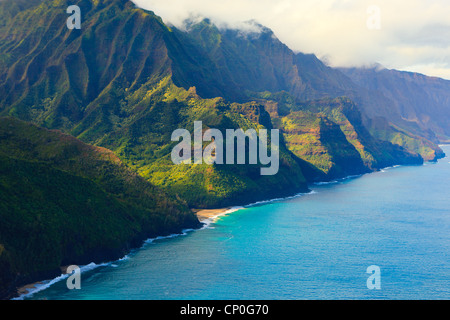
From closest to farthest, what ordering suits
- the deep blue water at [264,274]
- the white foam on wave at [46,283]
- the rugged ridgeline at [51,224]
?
1. the white foam on wave at [46,283]
2. the deep blue water at [264,274]
3. the rugged ridgeline at [51,224]

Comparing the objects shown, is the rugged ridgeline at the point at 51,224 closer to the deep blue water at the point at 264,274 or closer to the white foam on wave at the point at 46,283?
the white foam on wave at the point at 46,283

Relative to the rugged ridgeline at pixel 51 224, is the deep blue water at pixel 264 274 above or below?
below

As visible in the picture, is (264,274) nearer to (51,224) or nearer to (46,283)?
(46,283)

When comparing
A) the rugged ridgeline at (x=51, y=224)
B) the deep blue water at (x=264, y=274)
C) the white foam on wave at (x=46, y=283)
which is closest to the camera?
the white foam on wave at (x=46, y=283)

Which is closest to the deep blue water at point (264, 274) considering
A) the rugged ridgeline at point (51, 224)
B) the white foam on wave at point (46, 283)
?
the white foam on wave at point (46, 283)

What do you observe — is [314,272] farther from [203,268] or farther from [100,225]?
[100,225]

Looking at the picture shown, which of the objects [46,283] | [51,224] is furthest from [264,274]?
[51,224]

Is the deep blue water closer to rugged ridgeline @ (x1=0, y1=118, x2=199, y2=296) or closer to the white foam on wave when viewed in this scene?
the white foam on wave

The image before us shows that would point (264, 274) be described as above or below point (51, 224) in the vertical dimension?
below

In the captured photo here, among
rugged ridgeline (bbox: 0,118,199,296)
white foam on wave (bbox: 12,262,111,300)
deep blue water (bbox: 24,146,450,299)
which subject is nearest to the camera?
white foam on wave (bbox: 12,262,111,300)

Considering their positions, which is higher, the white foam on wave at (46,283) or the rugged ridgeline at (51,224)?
the rugged ridgeline at (51,224)

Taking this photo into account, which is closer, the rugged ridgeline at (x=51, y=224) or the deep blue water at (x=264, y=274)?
the deep blue water at (x=264, y=274)

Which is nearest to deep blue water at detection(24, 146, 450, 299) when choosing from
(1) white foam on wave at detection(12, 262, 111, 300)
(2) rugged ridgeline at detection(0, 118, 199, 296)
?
(1) white foam on wave at detection(12, 262, 111, 300)
